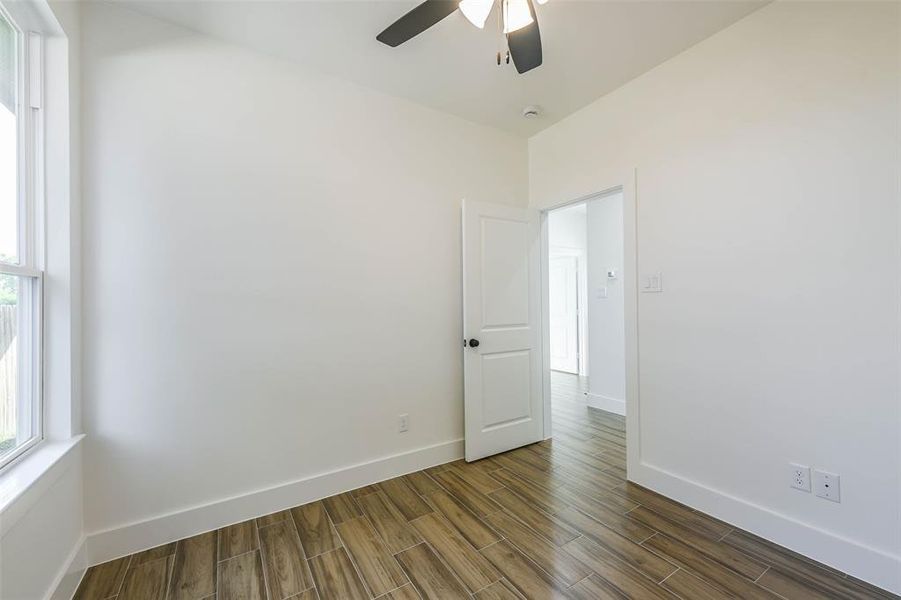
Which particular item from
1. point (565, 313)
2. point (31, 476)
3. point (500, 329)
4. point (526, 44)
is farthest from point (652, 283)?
point (565, 313)

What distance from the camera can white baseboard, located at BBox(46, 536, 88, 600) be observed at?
1.39 metres

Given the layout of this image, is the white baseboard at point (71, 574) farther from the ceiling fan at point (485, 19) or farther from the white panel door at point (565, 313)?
the white panel door at point (565, 313)

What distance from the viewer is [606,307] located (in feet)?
13.4

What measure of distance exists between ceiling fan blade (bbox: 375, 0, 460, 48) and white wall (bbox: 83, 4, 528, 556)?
2.86 feet

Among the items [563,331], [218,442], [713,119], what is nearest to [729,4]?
[713,119]

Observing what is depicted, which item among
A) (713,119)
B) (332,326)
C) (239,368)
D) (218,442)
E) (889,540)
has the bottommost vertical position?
(889,540)

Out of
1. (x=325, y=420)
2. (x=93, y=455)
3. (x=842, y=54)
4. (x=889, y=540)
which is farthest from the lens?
(x=325, y=420)

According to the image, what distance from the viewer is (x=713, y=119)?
2045mm

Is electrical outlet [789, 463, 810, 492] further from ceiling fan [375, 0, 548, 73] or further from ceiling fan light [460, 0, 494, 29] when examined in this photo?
ceiling fan light [460, 0, 494, 29]

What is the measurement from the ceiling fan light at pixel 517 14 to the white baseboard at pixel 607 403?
11.9 feet

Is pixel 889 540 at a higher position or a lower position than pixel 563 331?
lower

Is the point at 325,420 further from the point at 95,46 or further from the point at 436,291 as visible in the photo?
the point at 95,46

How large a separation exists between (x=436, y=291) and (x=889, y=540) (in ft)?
8.35

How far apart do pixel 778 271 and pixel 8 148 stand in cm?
339
